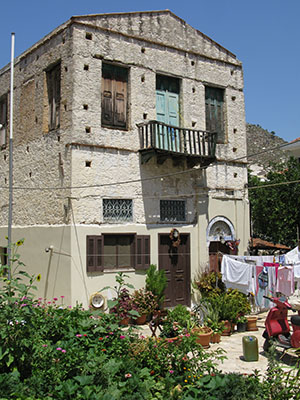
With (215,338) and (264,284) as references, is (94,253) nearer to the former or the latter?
(215,338)

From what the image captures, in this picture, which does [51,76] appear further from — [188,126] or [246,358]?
[246,358]

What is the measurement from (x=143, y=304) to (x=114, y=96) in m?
6.11

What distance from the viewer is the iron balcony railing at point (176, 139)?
1228 centimetres

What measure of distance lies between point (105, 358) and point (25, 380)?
1.08m

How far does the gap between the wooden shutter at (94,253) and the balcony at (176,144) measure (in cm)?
282

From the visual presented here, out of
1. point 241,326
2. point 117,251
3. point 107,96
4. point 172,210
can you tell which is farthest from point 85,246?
point 241,326

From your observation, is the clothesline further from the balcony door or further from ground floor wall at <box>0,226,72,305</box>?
ground floor wall at <box>0,226,72,305</box>

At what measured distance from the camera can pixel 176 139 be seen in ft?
42.0

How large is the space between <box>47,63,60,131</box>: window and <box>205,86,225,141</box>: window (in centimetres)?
509

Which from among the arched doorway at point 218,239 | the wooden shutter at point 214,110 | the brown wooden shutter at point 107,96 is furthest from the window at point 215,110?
the brown wooden shutter at point 107,96

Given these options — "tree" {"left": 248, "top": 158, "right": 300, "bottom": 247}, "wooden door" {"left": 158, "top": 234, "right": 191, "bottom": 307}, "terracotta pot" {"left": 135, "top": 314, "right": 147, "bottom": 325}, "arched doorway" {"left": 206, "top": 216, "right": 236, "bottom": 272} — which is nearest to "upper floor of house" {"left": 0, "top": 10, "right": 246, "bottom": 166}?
"arched doorway" {"left": 206, "top": 216, "right": 236, "bottom": 272}

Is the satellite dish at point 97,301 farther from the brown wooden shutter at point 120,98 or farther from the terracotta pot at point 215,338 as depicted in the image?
the brown wooden shutter at point 120,98

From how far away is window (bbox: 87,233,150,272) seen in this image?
11.4 metres

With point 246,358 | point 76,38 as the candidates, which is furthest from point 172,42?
point 246,358
